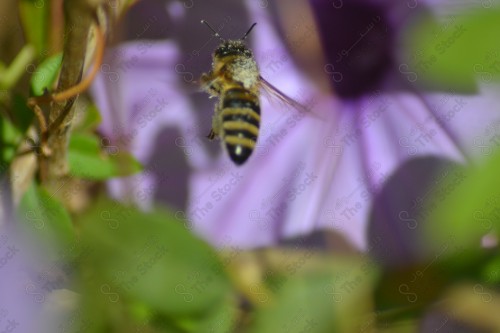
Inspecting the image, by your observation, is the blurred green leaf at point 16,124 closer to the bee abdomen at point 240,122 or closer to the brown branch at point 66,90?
the brown branch at point 66,90

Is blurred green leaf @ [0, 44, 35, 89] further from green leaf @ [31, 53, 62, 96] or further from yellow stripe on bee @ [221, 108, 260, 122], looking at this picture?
yellow stripe on bee @ [221, 108, 260, 122]

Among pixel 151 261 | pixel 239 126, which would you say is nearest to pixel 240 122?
pixel 239 126

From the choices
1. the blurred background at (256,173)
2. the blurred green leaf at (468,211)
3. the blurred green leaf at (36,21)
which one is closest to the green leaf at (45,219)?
the blurred background at (256,173)

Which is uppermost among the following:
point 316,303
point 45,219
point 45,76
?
point 45,76

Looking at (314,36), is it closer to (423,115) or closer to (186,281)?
(423,115)

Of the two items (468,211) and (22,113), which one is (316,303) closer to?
(468,211)

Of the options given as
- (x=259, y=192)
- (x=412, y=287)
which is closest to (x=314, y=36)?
(x=259, y=192)

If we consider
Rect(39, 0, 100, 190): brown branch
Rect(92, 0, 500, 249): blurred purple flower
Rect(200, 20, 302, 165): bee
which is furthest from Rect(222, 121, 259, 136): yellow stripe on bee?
Rect(92, 0, 500, 249): blurred purple flower

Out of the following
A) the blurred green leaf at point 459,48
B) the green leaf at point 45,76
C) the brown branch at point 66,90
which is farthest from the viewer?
the blurred green leaf at point 459,48
